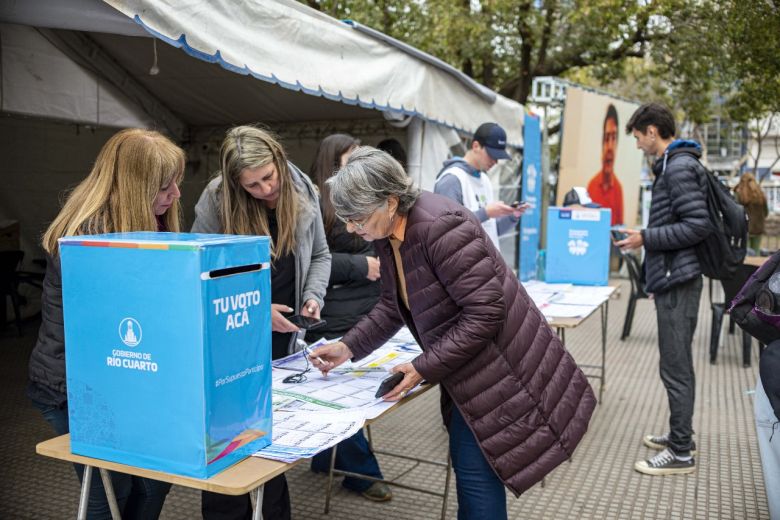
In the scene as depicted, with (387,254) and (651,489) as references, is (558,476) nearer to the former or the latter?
(651,489)

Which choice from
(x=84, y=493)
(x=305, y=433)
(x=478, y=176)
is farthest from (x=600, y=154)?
(x=84, y=493)

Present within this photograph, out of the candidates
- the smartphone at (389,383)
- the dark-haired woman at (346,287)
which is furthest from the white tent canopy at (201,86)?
the smartphone at (389,383)

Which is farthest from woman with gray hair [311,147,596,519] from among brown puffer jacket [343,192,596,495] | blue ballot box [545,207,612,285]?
blue ballot box [545,207,612,285]

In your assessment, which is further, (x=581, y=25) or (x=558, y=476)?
(x=581, y=25)

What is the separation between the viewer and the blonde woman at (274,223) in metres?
2.50

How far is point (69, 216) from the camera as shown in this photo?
1862 mm

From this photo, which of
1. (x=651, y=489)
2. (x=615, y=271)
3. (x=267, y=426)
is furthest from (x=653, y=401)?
(x=615, y=271)

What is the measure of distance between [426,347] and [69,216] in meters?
1.05

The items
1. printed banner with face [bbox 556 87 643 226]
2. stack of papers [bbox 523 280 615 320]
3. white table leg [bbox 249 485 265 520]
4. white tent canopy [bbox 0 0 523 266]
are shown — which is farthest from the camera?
printed banner with face [bbox 556 87 643 226]

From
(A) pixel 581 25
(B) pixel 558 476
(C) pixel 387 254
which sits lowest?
(B) pixel 558 476

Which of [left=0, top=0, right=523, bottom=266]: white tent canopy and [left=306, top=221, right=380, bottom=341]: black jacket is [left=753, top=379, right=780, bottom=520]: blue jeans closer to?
[left=306, top=221, right=380, bottom=341]: black jacket

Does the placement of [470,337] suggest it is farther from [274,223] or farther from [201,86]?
[201,86]

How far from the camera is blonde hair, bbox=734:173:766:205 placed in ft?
36.3

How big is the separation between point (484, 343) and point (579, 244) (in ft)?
10.2
